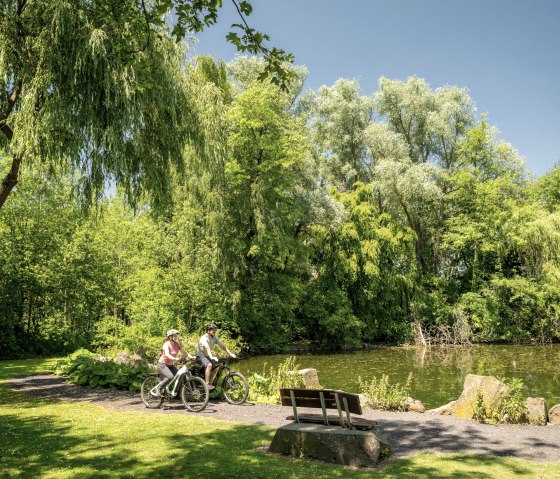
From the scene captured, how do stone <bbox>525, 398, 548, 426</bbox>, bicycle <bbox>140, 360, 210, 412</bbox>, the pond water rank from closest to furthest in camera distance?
stone <bbox>525, 398, 548, 426</bbox> < bicycle <bbox>140, 360, 210, 412</bbox> < the pond water

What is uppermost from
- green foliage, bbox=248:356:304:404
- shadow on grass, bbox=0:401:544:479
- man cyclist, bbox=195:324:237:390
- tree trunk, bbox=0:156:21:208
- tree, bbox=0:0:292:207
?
tree, bbox=0:0:292:207

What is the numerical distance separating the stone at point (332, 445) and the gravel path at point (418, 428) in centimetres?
72

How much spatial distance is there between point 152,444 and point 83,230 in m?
20.2

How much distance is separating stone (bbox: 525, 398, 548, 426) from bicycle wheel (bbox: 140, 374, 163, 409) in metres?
7.63

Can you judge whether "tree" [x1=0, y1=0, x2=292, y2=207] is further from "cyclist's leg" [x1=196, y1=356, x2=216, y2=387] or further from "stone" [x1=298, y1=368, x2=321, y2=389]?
"stone" [x1=298, y1=368, x2=321, y2=389]

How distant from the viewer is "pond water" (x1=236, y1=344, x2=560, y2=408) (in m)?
14.7

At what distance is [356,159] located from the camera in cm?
3369

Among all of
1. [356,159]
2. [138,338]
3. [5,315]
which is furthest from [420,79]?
[5,315]

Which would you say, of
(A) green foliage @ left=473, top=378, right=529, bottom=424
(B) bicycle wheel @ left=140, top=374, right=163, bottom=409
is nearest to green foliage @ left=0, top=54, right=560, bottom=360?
(B) bicycle wheel @ left=140, top=374, right=163, bottom=409

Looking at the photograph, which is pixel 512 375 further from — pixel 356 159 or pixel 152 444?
pixel 356 159

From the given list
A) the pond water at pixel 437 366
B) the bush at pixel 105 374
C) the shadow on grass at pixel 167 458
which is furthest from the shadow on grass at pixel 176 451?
the pond water at pixel 437 366

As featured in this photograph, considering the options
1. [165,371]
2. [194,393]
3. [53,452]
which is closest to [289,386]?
[194,393]

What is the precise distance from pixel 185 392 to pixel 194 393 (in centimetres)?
19

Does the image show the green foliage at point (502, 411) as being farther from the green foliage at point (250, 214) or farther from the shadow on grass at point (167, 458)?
the green foliage at point (250, 214)
